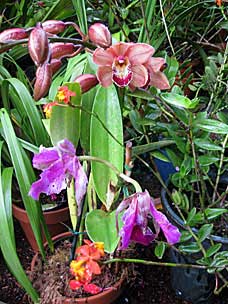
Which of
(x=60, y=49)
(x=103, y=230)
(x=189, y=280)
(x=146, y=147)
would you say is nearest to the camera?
(x=60, y=49)

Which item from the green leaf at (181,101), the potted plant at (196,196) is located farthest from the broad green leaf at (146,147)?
the green leaf at (181,101)

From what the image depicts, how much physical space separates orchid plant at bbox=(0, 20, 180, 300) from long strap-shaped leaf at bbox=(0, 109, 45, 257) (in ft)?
0.39

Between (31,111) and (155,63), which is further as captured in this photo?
(31,111)

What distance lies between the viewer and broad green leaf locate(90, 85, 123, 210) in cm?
97

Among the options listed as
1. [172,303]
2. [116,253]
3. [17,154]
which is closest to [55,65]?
[17,154]

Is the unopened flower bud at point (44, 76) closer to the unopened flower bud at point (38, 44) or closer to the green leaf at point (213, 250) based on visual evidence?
the unopened flower bud at point (38, 44)

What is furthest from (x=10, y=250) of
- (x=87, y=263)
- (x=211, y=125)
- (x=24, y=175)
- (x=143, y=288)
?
(x=211, y=125)

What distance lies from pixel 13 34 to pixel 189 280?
699 millimetres

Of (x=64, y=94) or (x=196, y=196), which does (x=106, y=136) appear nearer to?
(x=64, y=94)

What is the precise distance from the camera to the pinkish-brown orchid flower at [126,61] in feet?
2.64

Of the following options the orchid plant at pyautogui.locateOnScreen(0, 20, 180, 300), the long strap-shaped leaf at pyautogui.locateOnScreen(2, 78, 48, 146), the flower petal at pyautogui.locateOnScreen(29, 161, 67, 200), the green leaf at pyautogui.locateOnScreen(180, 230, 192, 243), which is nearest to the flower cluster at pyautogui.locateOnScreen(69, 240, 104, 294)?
the orchid plant at pyautogui.locateOnScreen(0, 20, 180, 300)

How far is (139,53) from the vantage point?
2.66ft

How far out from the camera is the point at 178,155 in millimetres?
1151

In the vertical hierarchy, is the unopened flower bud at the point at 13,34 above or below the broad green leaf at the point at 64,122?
above
